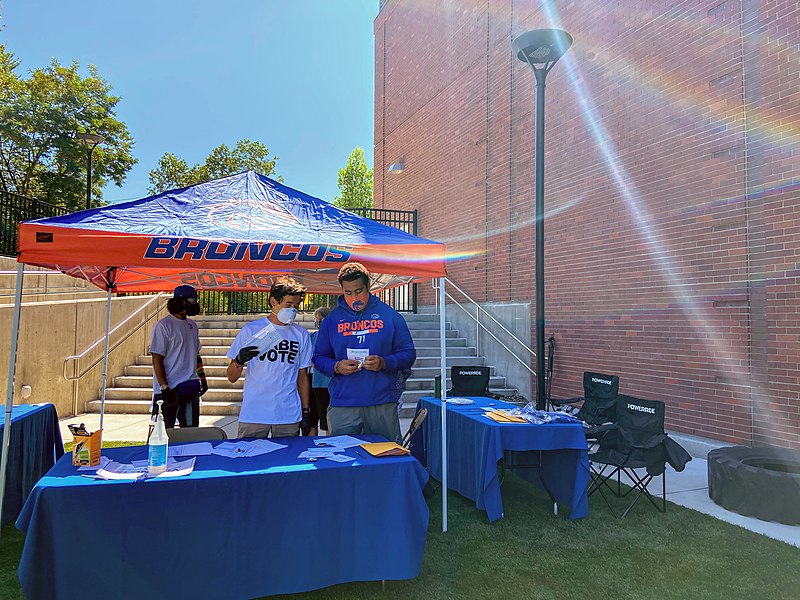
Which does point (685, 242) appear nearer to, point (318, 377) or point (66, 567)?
point (318, 377)

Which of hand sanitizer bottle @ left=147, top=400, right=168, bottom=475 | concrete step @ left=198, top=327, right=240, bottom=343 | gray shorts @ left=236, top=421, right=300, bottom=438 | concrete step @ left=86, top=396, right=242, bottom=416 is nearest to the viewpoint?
hand sanitizer bottle @ left=147, top=400, right=168, bottom=475

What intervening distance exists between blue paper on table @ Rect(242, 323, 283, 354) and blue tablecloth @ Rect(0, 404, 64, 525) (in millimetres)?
1932

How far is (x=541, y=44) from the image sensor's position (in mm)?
5922

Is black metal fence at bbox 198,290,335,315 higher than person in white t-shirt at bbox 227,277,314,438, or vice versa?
black metal fence at bbox 198,290,335,315

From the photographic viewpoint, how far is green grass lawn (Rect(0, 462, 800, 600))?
319cm

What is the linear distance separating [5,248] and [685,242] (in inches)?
434

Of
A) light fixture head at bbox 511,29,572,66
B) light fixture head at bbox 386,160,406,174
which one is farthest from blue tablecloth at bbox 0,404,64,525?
light fixture head at bbox 386,160,406,174

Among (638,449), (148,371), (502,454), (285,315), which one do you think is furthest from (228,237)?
(148,371)

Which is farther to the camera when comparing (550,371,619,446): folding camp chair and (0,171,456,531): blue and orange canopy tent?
(550,371,619,446): folding camp chair

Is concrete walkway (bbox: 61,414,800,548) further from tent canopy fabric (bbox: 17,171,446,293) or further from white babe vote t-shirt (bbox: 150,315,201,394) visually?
tent canopy fabric (bbox: 17,171,446,293)

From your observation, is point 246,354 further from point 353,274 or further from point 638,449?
point 638,449

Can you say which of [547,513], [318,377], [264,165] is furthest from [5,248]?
[264,165]

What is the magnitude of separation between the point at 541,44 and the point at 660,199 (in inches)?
105

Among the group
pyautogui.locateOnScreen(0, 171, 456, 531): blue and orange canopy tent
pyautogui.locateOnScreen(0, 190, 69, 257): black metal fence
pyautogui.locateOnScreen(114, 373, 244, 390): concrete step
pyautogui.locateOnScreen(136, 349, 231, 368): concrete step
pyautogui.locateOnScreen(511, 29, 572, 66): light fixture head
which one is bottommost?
pyautogui.locateOnScreen(114, 373, 244, 390): concrete step
